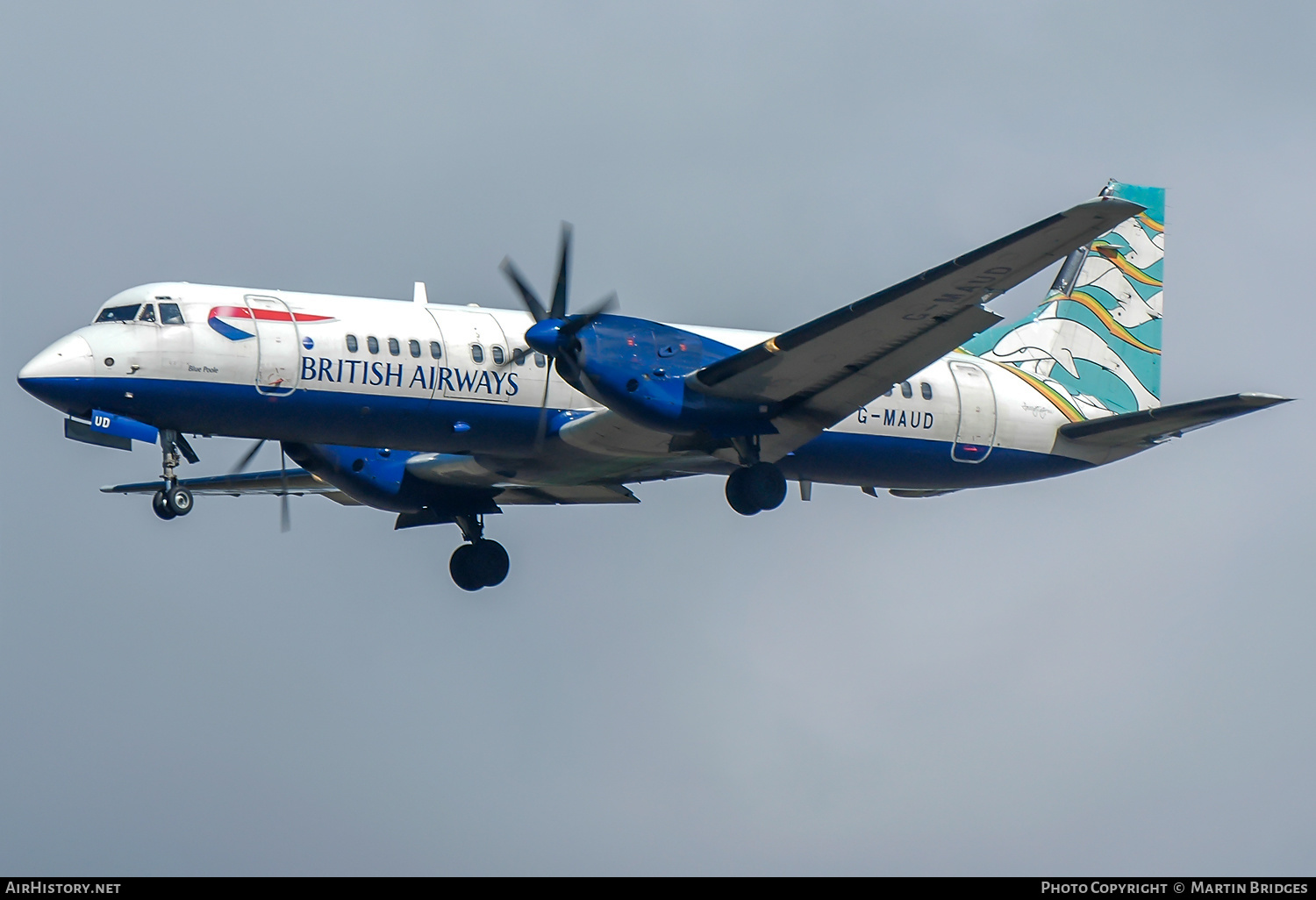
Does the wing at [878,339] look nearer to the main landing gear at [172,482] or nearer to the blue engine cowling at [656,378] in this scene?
the blue engine cowling at [656,378]

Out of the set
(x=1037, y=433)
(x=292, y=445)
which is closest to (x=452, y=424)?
(x=292, y=445)

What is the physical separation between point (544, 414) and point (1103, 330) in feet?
35.0

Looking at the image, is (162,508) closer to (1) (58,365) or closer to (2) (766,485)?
(1) (58,365)

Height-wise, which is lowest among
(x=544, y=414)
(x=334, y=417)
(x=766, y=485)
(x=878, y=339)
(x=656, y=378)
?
(x=766, y=485)

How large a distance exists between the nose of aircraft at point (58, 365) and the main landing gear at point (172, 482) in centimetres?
124

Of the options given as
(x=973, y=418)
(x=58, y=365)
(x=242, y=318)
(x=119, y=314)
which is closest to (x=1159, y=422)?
(x=973, y=418)

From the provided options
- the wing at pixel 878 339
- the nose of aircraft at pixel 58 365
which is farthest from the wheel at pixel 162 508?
the wing at pixel 878 339

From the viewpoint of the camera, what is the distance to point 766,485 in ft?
73.7

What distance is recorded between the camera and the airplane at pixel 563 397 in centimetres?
2056

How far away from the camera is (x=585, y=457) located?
75.0 ft

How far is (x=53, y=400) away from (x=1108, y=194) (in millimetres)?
17297

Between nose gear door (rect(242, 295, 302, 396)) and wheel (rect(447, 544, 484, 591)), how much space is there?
226 inches

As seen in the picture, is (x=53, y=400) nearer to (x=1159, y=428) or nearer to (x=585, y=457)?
(x=585, y=457)

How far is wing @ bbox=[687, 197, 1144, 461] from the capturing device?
63.2 ft
